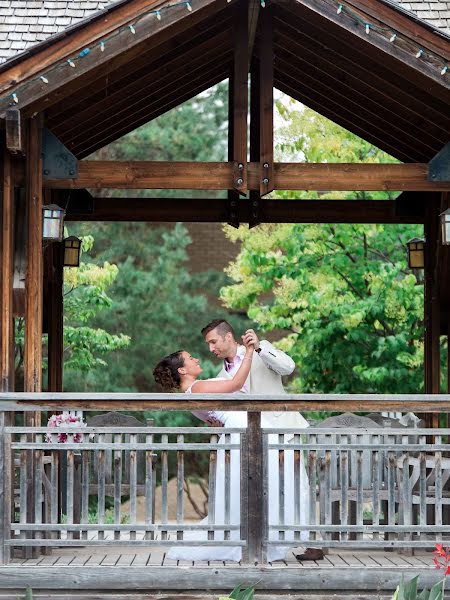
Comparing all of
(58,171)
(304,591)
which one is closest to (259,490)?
(304,591)

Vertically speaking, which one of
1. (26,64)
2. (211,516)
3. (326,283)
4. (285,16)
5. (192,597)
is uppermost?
(285,16)

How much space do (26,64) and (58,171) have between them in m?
1.05

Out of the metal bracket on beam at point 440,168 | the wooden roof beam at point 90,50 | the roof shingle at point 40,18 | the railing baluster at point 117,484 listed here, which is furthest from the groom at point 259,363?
the roof shingle at point 40,18

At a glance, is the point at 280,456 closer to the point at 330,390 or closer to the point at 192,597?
the point at 192,597

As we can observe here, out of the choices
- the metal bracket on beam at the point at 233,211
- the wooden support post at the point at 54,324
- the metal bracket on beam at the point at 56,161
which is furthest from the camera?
the metal bracket on beam at the point at 233,211

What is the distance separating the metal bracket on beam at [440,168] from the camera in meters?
8.83

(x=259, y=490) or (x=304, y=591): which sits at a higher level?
(x=259, y=490)

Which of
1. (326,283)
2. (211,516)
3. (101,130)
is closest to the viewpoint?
(211,516)

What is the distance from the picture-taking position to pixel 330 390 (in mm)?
17266

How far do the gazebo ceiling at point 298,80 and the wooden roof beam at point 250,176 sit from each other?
2.07ft

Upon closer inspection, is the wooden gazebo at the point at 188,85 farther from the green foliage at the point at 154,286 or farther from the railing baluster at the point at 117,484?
the green foliage at the point at 154,286

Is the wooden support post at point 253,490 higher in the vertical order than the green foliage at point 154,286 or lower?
lower

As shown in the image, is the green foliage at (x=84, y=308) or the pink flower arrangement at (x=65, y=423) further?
the green foliage at (x=84, y=308)

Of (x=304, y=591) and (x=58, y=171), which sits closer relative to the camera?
(x=304, y=591)
